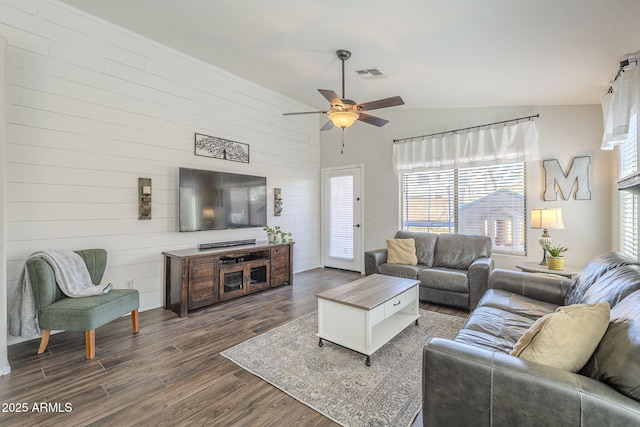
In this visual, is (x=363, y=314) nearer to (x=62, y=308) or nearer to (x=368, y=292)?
(x=368, y=292)

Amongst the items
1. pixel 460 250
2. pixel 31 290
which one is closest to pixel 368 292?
pixel 460 250

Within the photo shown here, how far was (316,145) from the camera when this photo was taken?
6148 mm

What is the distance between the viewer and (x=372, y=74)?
12.0 ft

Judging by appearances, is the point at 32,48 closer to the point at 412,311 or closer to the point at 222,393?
the point at 222,393

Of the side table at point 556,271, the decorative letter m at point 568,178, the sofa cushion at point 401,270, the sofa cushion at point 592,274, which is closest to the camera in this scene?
the sofa cushion at point 592,274

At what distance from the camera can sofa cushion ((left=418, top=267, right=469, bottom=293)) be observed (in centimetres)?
357

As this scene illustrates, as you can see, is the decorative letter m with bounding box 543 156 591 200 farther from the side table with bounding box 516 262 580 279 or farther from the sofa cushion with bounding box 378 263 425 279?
the sofa cushion with bounding box 378 263 425 279

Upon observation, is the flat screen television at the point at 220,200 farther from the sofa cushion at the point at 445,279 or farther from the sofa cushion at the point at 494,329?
the sofa cushion at the point at 494,329

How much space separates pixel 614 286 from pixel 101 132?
467cm

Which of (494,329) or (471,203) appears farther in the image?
(471,203)

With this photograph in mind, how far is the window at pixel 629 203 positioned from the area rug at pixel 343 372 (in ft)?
6.32

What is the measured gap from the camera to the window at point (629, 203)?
272cm

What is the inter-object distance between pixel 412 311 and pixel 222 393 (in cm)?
201

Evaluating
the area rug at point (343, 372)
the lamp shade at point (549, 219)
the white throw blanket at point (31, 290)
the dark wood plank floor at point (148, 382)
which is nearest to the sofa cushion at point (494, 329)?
the area rug at point (343, 372)
